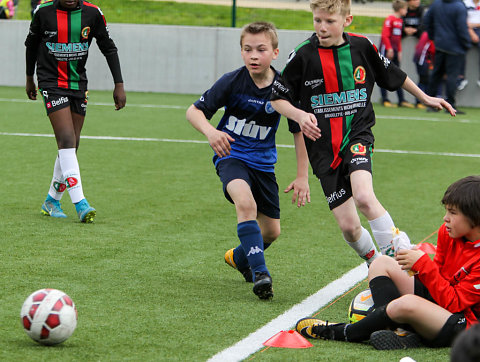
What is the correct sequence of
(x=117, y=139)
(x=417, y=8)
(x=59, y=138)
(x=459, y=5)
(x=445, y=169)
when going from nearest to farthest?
(x=59, y=138) → (x=445, y=169) → (x=117, y=139) → (x=459, y=5) → (x=417, y=8)

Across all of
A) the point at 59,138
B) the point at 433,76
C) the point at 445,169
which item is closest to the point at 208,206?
the point at 59,138

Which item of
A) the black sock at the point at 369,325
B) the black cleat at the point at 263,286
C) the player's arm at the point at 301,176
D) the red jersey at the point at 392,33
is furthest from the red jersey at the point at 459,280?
the red jersey at the point at 392,33

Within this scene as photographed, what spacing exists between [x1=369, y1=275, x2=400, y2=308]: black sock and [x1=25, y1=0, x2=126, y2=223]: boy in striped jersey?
3.47m

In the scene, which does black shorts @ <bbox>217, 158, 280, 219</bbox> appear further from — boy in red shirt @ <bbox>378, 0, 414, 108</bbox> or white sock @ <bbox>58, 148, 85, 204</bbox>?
boy in red shirt @ <bbox>378, 0, 414, 108</bbox>

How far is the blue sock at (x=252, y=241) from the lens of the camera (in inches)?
207

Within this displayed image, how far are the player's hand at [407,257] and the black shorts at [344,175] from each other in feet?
3.57

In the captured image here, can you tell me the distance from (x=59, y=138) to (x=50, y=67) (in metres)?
0.63

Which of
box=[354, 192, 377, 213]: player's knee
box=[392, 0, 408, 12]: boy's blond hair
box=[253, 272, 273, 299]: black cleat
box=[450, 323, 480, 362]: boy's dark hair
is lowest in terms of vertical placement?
box=[392, 0, 408, 12]: boy's blond hair

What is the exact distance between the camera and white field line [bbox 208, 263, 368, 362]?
161 inches

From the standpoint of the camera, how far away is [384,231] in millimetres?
4992

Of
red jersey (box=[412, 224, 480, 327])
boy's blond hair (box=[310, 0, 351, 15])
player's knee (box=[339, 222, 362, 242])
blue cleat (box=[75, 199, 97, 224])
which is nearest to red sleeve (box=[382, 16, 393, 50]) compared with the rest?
blue cleat (box=[75, 199, 97, 224])

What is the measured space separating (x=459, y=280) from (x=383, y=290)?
1.34ft

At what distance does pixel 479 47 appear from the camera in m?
18.6

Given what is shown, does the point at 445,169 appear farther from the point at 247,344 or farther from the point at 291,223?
the point at 247,344
